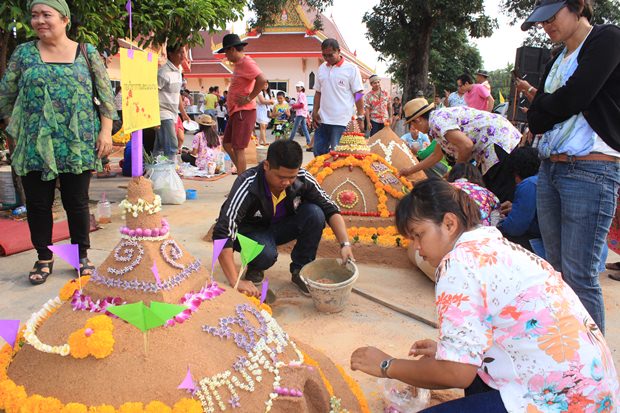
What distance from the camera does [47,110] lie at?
2.97 meters

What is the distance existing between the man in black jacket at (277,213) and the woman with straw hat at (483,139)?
3.74 feet

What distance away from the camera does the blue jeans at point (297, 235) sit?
327cm

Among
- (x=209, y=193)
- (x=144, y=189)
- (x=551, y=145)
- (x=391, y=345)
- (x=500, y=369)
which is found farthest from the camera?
(x=209, y=193)

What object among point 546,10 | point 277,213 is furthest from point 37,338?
point 546,10

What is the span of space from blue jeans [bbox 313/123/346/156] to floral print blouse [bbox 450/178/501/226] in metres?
2.46

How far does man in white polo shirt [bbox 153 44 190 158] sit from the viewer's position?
548 cm

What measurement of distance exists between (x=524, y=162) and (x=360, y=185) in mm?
1503

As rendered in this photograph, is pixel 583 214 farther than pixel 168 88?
No

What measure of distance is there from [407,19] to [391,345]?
47.8 ft

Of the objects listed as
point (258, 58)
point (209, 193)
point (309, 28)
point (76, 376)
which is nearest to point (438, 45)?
point (309, 28)

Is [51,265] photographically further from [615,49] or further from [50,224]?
[615,49]

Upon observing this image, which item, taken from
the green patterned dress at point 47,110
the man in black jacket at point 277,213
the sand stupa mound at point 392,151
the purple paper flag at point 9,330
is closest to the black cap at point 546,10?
the man in black jacket at point 277,213

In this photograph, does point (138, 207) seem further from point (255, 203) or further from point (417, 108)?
point (417, 108)

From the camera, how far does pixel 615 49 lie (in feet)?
6.80
